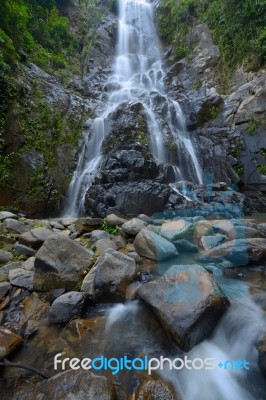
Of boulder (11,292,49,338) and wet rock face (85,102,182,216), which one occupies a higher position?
wet rock face (85,102,182,216)

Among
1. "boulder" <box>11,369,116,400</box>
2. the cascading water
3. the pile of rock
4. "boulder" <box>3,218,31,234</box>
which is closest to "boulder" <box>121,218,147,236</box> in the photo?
the pile of rock

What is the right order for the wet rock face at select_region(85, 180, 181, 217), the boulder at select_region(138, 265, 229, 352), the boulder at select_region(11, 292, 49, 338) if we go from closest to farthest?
the boulder at select_region(138, 265, 229, 352)
the boulder at select_region(11, 292, 49, 338)
the wet rock face at select_region(85, 180, 181, 217)

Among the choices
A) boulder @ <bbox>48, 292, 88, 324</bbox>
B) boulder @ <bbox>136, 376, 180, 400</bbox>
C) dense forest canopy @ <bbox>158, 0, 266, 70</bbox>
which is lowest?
boulder @ <bbox>136, 376, 180, 400</bbox>

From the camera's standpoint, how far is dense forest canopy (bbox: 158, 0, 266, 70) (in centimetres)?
1171

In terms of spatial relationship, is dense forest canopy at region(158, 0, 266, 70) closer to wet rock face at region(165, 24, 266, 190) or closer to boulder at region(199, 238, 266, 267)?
wet rock face at region(165, 24, 266, 190)

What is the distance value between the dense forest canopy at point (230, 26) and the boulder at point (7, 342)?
14496 millimetres

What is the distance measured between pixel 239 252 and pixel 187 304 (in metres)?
1.64

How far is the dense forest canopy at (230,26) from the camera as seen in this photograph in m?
11.7

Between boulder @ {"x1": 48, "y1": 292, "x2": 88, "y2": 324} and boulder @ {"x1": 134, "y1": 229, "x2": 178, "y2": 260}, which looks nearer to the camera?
boulder @ {"x1": 48, "y1": 292, "x2": 88, "y2": 324}

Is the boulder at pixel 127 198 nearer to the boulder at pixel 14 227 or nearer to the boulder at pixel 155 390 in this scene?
the boulder at pixel 14 227

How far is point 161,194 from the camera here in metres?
7.79

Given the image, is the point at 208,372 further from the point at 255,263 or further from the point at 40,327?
the point at 255,263

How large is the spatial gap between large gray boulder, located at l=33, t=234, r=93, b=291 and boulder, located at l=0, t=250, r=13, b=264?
100 cm

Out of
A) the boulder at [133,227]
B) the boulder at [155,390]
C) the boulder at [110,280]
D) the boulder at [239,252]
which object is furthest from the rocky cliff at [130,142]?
the boulder at [155,390]
